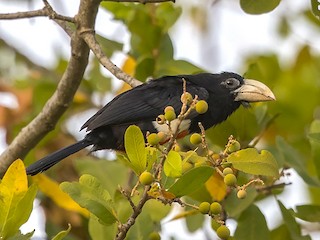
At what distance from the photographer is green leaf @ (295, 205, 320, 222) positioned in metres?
3.37

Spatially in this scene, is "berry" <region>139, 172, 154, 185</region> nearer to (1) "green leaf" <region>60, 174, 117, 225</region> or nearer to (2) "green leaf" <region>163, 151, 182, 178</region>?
(2) "green leaf" <region>163, 151, 182, 178</region>

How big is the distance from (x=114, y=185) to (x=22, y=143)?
0.50 meters

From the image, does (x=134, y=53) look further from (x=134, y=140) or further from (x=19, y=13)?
(x=134, y=140)

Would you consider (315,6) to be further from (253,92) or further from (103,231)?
(103,231)

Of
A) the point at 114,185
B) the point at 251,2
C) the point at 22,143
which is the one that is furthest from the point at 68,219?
the point at 251,2

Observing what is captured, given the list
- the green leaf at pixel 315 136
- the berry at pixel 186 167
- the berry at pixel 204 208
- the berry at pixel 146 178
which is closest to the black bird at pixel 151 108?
the green leaf at pixel 315 136

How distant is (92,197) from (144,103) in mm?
1112

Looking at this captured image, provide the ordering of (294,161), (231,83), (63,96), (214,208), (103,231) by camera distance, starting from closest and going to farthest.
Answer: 1. (214,208)
2. (103,231)
3. (63,96)
4. (294,161)
5. (231,83)

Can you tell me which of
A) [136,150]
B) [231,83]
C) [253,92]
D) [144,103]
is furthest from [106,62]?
[231,83]

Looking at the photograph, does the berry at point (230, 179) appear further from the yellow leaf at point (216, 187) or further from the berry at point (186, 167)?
the yellow leaf at point (216, 187)

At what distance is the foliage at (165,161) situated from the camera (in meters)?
2.70

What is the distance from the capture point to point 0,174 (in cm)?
347

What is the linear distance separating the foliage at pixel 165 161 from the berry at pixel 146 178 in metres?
0.03

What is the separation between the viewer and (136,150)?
2.68m
